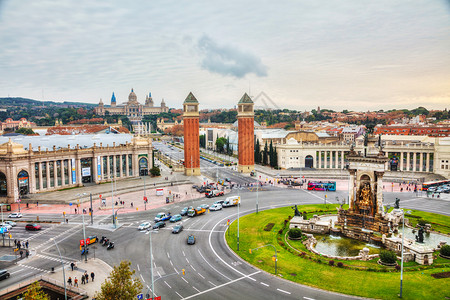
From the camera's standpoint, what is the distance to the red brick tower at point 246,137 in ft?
349

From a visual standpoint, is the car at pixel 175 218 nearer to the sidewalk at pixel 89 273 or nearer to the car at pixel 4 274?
the sidewalk at pixel 89 273

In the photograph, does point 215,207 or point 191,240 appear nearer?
point 191,240

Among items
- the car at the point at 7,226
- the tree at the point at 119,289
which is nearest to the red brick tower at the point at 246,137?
the car at the point at 7,226

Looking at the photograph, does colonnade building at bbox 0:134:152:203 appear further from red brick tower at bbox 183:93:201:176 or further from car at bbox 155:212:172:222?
car at bbox 155:212:172:222

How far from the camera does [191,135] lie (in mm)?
103250

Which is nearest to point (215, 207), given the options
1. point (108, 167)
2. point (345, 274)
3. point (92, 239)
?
point (92, 239)

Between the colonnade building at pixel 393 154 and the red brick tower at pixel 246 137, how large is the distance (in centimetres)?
1309

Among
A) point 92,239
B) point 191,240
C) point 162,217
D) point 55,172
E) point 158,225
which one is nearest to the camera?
point 191,240

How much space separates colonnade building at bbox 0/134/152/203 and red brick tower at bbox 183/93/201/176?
1169cm

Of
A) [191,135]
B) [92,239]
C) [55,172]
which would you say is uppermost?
[191,135]

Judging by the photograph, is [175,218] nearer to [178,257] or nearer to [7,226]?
[178,257]

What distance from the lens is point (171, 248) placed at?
4447cm

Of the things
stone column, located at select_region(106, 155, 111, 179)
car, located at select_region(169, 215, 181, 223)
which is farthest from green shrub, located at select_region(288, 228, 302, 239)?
stone column, located at select_region(106, 155, 111, 179)

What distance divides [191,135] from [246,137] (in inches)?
723
